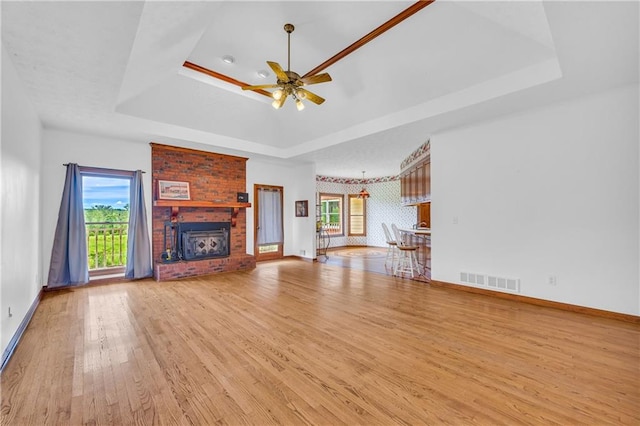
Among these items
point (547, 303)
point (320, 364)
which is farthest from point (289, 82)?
point (547, 303)

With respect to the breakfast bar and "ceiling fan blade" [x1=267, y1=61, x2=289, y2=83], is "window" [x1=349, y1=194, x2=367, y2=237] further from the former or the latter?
"ceiling fan blade" [x1=267, y1=61, x2=289, y2=83]

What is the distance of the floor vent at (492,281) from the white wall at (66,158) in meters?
6.33

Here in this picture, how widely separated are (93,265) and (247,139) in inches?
160

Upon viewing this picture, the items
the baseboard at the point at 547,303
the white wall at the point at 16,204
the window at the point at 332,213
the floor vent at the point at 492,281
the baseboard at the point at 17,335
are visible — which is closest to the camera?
the baseboard at the point at 17,335

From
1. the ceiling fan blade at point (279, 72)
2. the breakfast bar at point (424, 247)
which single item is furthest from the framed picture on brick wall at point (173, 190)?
the breakfast bar at point (424, 247)

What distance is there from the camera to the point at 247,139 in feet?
21.0

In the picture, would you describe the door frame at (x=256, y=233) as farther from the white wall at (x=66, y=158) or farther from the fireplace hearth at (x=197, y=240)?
the white wall at (x=66, y=158)

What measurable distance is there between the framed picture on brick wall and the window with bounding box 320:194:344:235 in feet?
18.1

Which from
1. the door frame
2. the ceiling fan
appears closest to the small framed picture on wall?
the door frame

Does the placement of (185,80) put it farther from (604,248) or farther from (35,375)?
(604,248)

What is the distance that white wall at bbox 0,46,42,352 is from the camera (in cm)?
251

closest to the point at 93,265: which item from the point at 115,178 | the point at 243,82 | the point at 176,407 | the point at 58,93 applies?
the point at 115,178

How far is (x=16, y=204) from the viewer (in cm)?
296

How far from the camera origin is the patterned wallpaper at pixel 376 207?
10.3 meters
